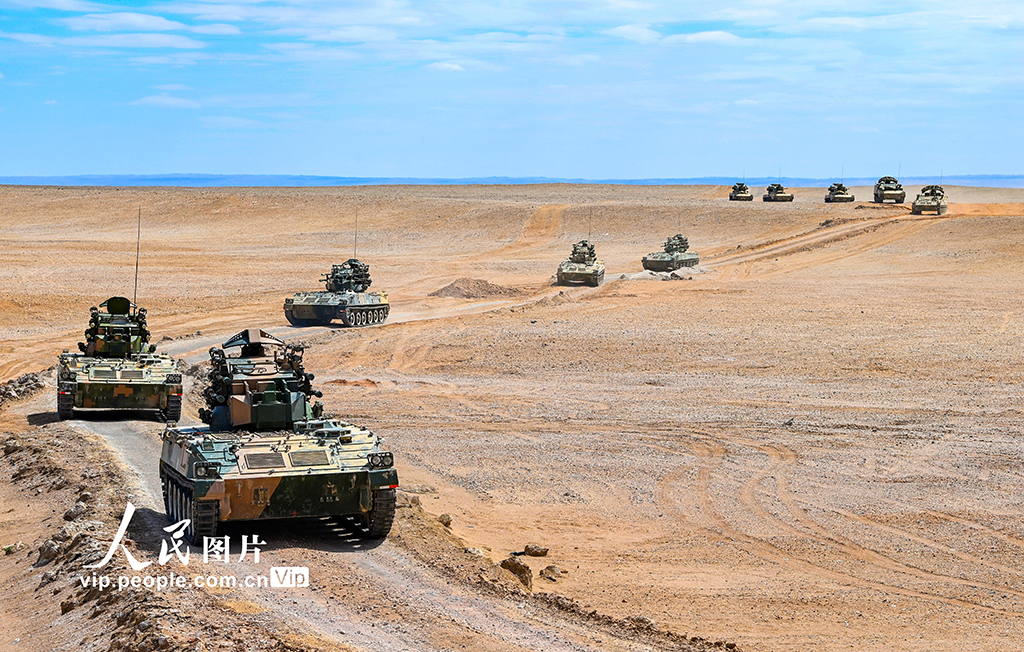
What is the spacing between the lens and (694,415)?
1006 inches

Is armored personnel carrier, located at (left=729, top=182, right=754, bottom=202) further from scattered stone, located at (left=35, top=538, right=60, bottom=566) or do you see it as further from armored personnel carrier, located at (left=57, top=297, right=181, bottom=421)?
scattered stone, located at (left=35, top=538, right=60, bottom=566)

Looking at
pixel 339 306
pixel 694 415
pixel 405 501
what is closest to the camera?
pixel 405 501

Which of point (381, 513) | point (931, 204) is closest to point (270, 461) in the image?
point (381, 513)

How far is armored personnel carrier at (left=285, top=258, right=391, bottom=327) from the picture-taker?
4034 centimetres

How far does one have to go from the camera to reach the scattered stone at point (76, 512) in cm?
1567

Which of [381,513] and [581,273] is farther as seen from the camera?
[581,273]

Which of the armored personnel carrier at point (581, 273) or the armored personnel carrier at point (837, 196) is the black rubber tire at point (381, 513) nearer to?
the armored personnel carrier at point (581, 273)

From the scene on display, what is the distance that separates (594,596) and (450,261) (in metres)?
53.7

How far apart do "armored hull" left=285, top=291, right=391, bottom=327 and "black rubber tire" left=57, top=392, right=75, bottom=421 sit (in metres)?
16.9

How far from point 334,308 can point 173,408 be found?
1663cm

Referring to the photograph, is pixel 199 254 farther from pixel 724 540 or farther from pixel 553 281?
pixel 724 540

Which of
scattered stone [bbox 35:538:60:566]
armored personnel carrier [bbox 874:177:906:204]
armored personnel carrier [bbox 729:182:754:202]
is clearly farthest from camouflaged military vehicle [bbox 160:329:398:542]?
armored personnel carrier [bbox 729:182:754:202]

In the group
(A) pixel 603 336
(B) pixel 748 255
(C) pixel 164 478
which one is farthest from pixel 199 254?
(C) pixel 164 478

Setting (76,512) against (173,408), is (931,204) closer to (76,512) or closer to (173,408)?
(173,408)
